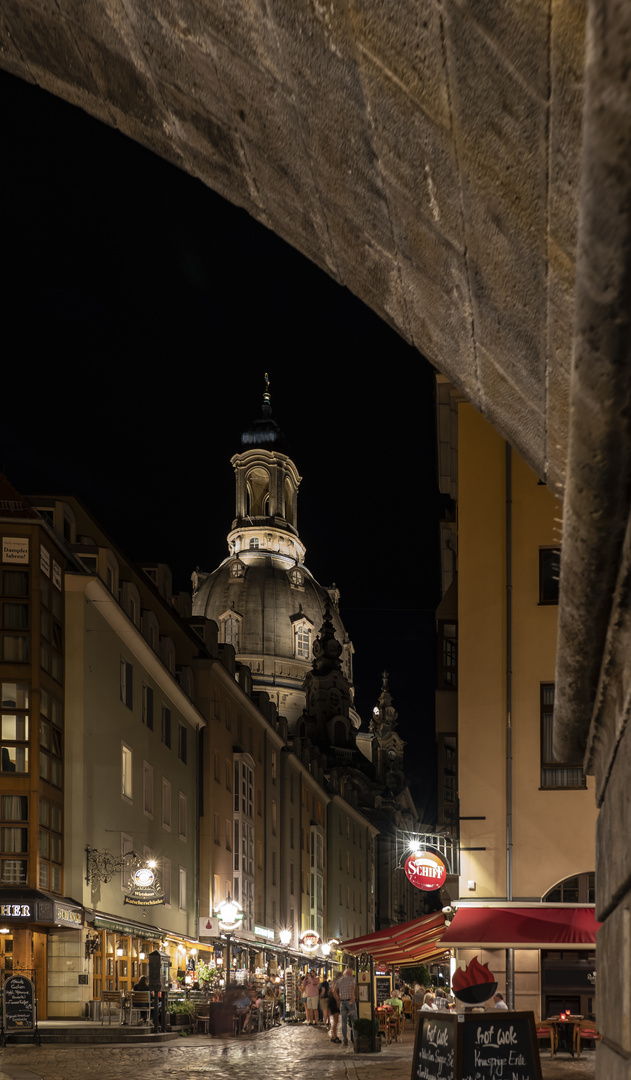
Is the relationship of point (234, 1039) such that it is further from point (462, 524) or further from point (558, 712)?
point (558, 712)

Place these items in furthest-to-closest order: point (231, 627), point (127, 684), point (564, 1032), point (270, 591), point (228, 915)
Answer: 1. point (270, 591)
2. point (231, 627)
3. point (228, 915)
4. point (127, 684)
5. point (564, 1032)

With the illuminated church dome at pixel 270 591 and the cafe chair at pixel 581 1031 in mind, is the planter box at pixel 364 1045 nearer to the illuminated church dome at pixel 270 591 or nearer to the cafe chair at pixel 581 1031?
the cafe chair at pixel 581 1031

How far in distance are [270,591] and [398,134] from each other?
442 ft

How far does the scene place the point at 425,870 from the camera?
82.8 feet

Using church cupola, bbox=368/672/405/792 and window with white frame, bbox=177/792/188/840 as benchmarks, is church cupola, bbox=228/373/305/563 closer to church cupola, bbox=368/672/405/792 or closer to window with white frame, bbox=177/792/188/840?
church cupola, bbox=368/672/405/792

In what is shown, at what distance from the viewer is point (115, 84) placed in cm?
428

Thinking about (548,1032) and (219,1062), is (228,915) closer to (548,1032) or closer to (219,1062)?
(219,1062)

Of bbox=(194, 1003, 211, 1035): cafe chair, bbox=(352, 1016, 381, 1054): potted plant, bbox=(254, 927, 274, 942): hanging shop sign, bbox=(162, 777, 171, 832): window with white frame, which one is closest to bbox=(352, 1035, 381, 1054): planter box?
bbox=(352, 1016, 381, 1054): potted plant

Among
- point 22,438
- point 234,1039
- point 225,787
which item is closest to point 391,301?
point 234,1039

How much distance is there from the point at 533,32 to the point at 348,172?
1.33 metres

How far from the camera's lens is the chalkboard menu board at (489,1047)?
9.30m

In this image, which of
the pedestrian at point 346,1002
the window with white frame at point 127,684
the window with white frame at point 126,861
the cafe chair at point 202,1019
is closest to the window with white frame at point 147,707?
the window with white frame at point 127,684

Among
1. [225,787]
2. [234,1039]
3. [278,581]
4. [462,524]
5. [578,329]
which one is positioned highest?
[278,581]

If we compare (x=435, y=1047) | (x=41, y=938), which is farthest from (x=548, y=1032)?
(x=41, y=938)
